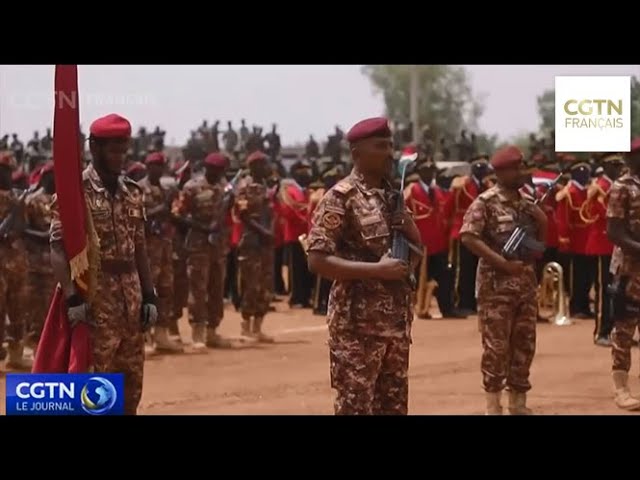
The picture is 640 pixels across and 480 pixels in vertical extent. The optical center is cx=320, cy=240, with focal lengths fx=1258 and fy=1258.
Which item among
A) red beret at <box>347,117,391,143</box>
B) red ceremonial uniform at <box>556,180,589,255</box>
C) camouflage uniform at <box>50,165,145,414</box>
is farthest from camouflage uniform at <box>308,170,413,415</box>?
red ceremonial uniform at <box>556,180,589,255</box>

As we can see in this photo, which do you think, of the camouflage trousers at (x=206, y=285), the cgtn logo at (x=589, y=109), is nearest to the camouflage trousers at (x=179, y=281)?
the camouflage trousers at (x=206, y=285)

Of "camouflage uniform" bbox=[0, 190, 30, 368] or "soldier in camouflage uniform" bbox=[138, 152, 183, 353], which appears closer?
"camouflage uniform" bbox=[0, 190, 30, 368]

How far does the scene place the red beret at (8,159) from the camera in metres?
9.72

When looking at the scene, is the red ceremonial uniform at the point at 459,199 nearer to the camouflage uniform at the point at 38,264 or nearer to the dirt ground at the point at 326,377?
the dirt ground at the point at 326,377

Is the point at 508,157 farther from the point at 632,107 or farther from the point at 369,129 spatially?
the point at 369,129

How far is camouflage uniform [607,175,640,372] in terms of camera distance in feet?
27.2

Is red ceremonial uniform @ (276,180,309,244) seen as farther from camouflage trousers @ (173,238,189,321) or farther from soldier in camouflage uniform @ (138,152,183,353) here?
soldier in camouflage uniform @ (138,152,183,353)

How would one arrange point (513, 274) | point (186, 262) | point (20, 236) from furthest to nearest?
1. point (186, 262)
2. point (20, 236)
3. point (513, 274)

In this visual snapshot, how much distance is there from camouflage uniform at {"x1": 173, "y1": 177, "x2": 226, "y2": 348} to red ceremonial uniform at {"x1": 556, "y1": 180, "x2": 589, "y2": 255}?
161 inches
